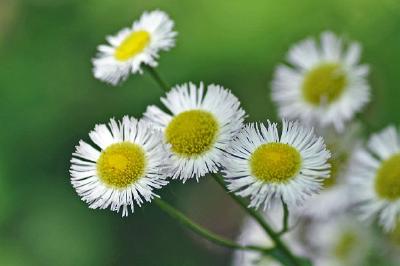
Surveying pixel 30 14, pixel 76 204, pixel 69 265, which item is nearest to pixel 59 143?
pixel 76 204

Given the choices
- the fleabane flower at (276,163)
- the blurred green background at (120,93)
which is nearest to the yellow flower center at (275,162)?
the fleabane flower at (276,163)

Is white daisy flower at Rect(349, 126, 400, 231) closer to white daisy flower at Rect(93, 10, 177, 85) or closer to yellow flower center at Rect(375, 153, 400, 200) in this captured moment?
yellow flower center at Rect(375, 153, 400, 200)

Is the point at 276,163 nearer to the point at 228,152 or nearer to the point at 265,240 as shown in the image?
the point at 228,152

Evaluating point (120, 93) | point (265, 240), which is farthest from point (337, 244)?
point (120, 93)

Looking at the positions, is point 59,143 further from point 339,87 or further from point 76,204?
point 339,87

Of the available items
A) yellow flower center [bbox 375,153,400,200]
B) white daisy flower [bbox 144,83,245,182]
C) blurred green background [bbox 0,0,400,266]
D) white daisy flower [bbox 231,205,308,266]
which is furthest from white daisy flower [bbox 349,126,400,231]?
blurred green background [bbox 0,0,400,266]

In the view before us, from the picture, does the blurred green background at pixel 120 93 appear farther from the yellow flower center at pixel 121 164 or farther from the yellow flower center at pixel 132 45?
the yellow flower center at pixel 121 164
